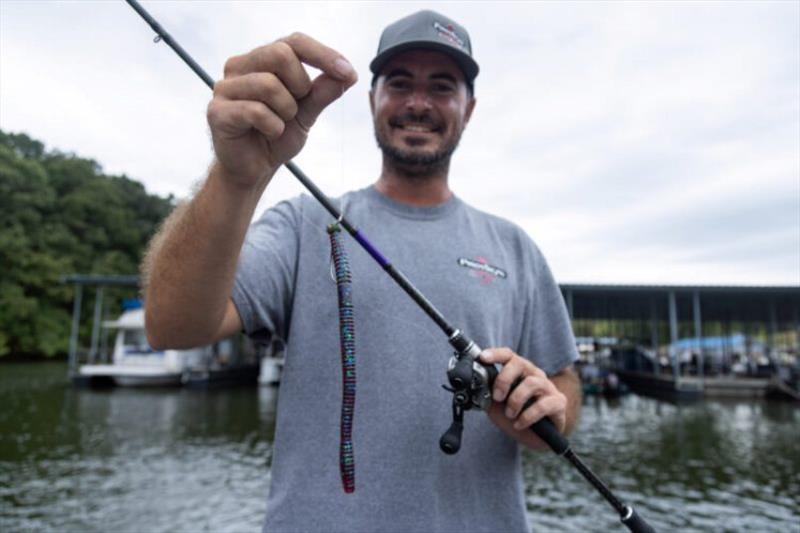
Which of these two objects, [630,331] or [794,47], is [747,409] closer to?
[794,47]

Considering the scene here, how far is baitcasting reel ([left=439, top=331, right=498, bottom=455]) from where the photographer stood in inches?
72.4

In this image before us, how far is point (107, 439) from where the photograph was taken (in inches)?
671

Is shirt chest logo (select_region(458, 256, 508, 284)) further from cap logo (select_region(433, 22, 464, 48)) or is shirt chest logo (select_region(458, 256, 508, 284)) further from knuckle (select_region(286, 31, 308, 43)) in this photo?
knuckle (select_region(286, 31, 308, 43))

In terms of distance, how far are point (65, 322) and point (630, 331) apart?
193ft

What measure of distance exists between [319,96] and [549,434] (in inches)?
57.4

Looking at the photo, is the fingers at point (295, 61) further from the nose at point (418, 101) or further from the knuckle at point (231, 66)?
the nose at point (418, 101)

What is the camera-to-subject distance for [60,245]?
4456cm

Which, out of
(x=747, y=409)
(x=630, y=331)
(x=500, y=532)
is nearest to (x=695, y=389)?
(x=747, y=409)

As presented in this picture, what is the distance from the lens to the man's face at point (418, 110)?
96.2 inches

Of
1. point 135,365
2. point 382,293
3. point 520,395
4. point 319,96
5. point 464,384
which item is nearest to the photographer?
point 319,96

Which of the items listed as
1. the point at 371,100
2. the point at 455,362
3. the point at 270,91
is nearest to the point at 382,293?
the point at 455,362

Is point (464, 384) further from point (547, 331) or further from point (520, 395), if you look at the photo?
point (547, 331)

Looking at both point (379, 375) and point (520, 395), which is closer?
point (520, 395)

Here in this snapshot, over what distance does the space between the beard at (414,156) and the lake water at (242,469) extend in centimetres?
982
